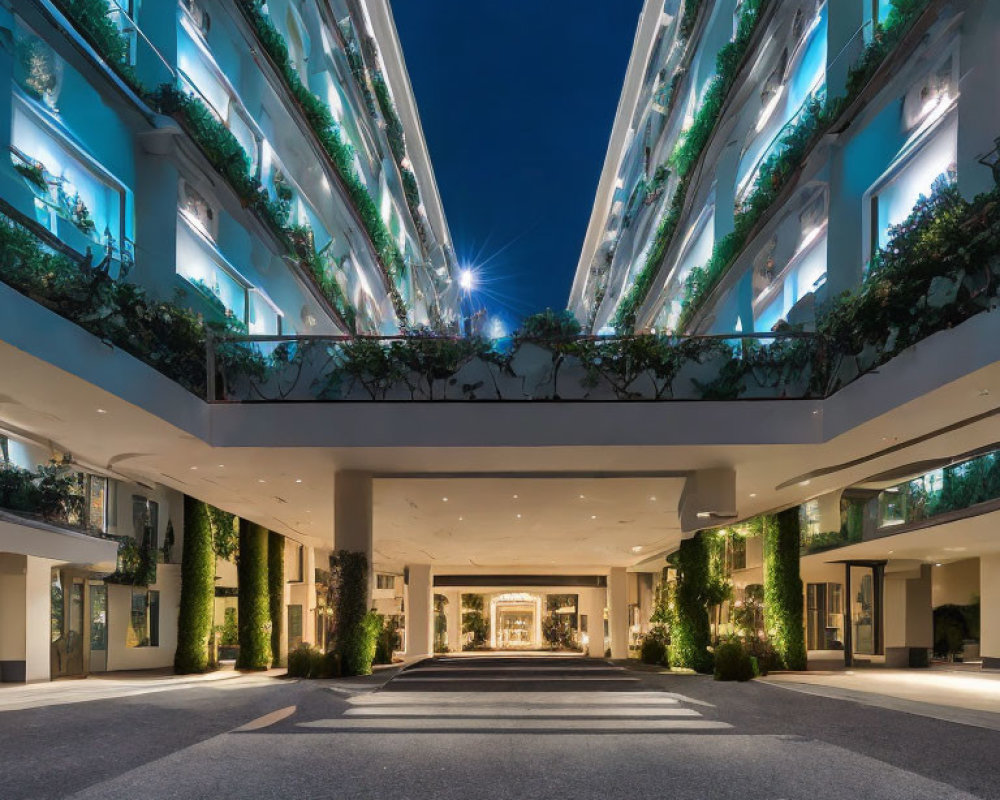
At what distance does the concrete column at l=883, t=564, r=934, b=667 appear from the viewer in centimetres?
2630

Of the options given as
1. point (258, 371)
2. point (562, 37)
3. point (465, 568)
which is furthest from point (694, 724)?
point (562, 37)

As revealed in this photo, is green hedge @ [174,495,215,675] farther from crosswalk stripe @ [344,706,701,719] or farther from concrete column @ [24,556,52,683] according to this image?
crosswalk stripe @ [344,706,701,719]

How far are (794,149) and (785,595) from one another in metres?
8.88

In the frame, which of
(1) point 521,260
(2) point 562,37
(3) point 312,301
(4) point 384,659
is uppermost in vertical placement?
(2) point 562,37

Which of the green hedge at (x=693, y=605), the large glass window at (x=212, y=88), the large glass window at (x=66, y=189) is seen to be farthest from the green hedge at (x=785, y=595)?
the large glass window at (x=212, y=88)

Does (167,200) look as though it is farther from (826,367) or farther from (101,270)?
(826,367)

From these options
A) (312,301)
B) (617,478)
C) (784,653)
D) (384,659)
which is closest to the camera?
(617,478)

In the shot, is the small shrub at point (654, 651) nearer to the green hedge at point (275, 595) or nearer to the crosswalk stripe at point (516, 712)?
the green hedge at point (275, 595)

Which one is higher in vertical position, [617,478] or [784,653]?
[617,478]

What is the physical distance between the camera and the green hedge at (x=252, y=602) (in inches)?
896

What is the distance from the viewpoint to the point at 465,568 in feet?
121

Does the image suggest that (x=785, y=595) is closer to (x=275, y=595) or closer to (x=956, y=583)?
(x=275, y=595)

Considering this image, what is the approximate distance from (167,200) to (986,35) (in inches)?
512

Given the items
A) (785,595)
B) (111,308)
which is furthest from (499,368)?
(785,595)
